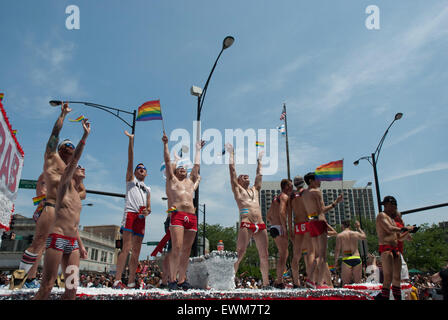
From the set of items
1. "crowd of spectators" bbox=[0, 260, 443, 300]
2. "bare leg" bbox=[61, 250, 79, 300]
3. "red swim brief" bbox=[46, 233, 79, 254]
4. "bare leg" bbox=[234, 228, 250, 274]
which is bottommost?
"crowd of spectators" bbox=[0, 260, 443, 300]

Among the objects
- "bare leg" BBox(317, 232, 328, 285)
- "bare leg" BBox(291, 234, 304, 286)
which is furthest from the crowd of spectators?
"bare leg" BBox(317, 232, 328, 285)

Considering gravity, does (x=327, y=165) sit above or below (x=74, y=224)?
above

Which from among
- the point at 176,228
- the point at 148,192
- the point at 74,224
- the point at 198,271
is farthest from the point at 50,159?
the point at 198,271

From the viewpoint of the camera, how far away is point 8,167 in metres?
10.2

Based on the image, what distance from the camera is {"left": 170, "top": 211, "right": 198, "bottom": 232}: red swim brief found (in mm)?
6051

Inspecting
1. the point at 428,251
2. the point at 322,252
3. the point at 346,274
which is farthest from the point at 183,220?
the point at 428,251

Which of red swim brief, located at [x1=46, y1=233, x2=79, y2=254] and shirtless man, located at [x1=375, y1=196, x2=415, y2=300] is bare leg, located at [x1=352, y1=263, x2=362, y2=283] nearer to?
shirtless man, located at [x1=375, y1=196, x2=415, y2=300]

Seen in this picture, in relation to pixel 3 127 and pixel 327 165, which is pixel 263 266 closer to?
pixel 327 165

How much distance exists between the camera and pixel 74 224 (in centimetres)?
349

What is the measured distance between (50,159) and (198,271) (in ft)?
13.8

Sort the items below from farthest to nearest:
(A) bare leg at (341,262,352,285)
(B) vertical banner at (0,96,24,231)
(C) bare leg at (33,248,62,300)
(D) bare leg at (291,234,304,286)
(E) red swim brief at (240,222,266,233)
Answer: (A) bare leg at (341,262,352,285), (B) vertical banner at (0,96,24,231), (D) bare leg at (291,234,304,286), (E) red swim brief at (240,222,266,233), (C) bare leg at (33,248,62,300)

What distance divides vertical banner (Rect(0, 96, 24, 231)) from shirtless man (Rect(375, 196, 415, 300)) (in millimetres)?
10791

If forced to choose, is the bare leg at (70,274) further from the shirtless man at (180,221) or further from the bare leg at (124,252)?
the bare leg at (124,252)
